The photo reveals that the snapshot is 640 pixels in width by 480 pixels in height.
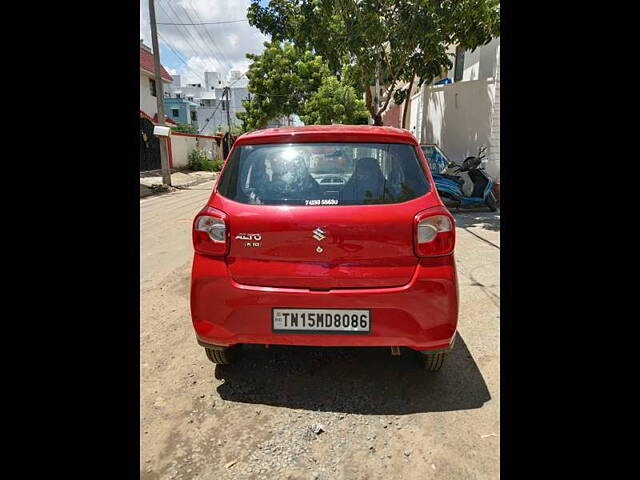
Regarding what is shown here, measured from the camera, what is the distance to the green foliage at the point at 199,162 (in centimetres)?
2462

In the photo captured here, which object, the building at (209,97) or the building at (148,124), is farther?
the building at (209,97)

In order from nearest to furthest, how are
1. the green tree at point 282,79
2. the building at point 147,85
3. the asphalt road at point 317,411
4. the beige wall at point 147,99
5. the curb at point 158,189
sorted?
the asphalt road at point 317,411
the curb at point 158,189
the green tree at point 282,79
the building at point 147,85
the beige wall at point 147,99

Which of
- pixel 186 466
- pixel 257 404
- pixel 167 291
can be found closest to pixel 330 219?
pixel 257 404

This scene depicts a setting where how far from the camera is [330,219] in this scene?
2258 mm

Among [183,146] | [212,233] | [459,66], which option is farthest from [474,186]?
[183,146]

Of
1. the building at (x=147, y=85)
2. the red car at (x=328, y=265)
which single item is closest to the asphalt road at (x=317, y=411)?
the red car at (x=328, y=265)

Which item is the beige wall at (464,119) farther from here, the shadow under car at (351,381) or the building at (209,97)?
the building at (209,97)

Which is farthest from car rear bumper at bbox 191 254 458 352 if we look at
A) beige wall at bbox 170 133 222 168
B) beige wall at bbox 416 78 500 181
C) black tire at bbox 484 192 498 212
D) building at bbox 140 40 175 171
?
beige wall at bbox 170 133 222 168

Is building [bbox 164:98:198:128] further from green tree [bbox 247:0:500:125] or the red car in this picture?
the red car

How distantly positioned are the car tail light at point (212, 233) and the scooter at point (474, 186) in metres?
7.33

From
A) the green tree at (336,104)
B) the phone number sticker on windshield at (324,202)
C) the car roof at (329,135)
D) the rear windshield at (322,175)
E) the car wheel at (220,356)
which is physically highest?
the green tree at (336,104)

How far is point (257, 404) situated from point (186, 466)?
552 mm

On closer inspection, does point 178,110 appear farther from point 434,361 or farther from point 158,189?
point 434,361

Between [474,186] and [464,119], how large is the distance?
281 centimetres
